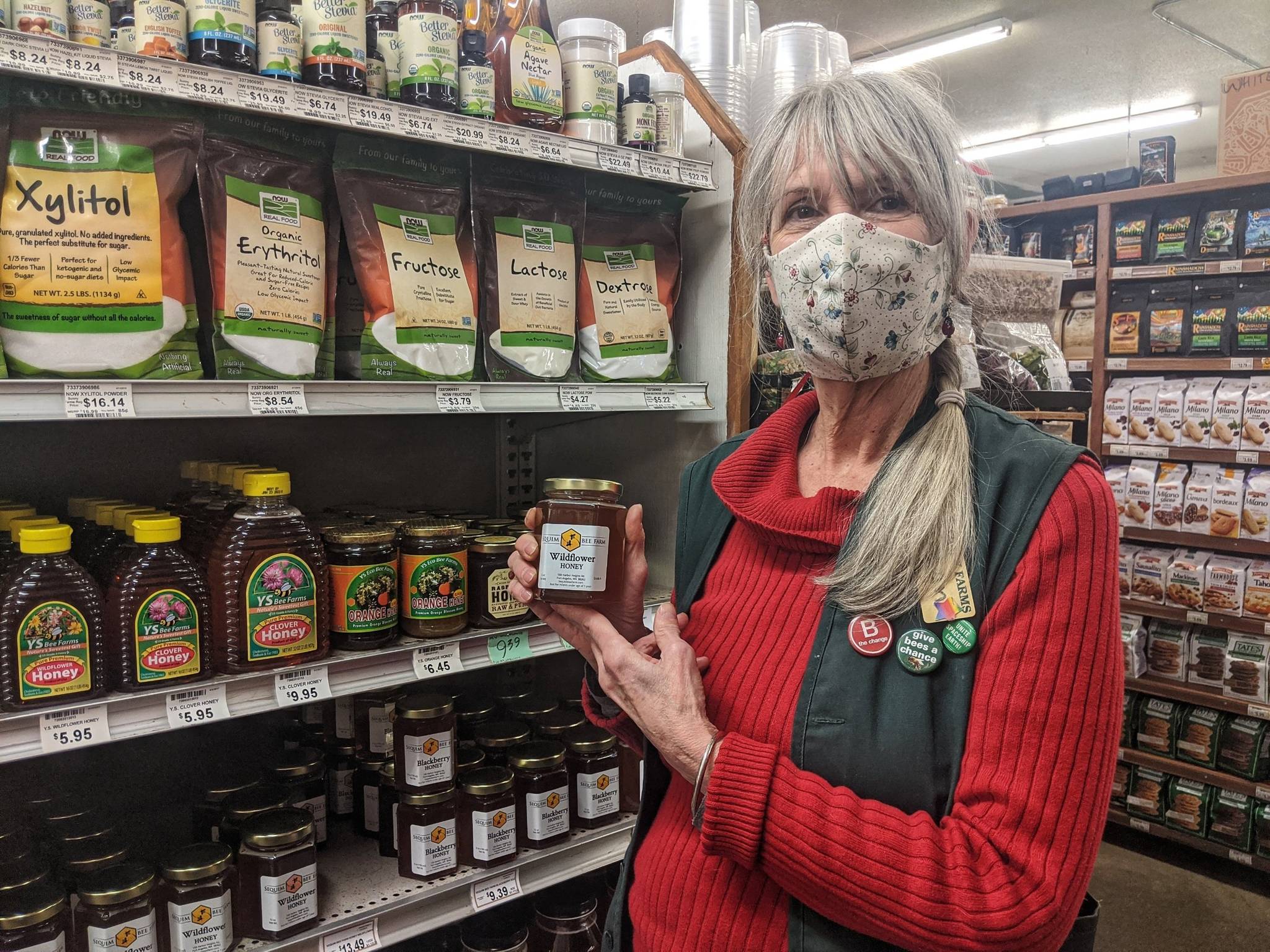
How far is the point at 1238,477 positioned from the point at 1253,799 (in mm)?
1228

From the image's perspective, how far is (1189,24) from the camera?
22.5ft

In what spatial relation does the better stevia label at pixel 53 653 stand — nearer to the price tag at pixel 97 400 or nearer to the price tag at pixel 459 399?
the price tag at pixel 97 400

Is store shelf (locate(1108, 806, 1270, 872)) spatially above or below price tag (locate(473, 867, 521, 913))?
below

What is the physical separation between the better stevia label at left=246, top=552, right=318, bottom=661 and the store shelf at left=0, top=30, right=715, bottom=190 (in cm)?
73

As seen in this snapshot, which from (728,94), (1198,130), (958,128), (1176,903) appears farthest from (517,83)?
(1198,130)

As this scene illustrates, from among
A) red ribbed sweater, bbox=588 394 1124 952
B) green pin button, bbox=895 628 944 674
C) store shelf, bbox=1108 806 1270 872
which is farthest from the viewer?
store shelf, bbox=1108 806 1270 872

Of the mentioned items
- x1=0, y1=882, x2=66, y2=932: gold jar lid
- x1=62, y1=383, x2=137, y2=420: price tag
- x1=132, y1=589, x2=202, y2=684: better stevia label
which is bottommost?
x1=0, y1=882, x2=66, y2=932: gold jar lid

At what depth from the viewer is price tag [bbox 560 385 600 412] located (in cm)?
183

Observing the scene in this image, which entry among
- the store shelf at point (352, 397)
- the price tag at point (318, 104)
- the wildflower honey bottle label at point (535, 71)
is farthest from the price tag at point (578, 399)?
the price tag at point (318, 104)

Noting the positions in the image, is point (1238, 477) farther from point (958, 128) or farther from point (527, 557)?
point (527, 557)

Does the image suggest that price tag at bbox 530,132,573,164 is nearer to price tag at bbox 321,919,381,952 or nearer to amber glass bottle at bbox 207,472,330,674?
amber glass bottle at bbox 207,472,330,674

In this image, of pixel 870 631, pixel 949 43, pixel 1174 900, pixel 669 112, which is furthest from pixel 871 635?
pixel 949 43

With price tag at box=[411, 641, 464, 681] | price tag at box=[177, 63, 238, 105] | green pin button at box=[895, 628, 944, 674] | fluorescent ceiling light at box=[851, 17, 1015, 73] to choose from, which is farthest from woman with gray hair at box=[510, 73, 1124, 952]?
fluorescent ceiling light at box=[851, 17, 1015, 73]

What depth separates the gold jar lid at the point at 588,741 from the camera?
6.44ft
